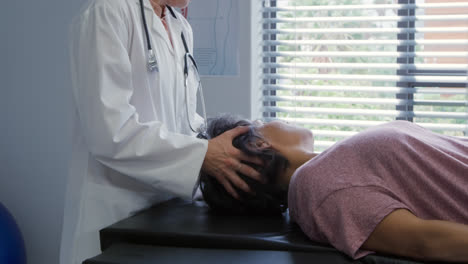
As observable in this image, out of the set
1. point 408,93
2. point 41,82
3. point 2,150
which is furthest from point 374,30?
point 2,150

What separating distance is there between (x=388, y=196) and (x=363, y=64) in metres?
1.38

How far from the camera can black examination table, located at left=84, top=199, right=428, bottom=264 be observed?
44.0 inches

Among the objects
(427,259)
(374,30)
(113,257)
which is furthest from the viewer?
(374,30)

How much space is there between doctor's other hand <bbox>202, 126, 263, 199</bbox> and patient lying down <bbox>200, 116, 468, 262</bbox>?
0.55 feet

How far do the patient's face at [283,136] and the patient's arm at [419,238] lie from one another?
0.45 m

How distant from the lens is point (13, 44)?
8.15ft

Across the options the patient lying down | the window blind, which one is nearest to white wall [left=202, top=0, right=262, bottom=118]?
the window blind

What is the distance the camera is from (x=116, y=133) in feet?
4.18

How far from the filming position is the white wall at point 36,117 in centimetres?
244

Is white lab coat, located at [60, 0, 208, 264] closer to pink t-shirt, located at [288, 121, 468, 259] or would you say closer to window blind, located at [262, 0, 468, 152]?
pink t-shirt, located at [288, 121, 468, 259]

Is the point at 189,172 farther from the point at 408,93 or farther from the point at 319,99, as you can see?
the point at 408,93

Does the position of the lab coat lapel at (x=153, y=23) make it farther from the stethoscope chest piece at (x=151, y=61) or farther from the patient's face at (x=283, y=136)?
the patient's face at (x=283, y=136)

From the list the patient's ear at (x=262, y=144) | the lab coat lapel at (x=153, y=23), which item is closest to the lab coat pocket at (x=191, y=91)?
the lab coat lapel at (x=153, y=23)

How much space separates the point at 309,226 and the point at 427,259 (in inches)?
10.8
